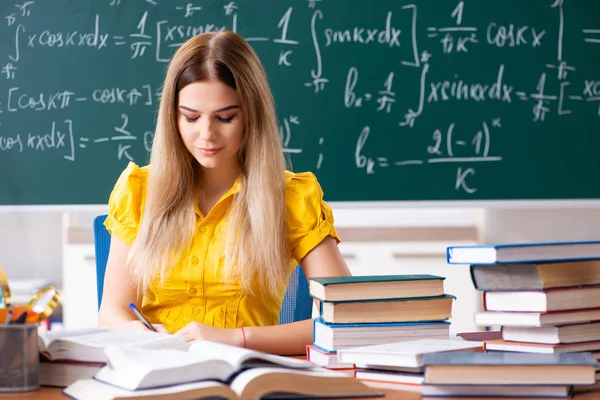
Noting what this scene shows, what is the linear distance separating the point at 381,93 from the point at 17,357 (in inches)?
94.0

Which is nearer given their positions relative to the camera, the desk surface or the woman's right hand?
the desk surface

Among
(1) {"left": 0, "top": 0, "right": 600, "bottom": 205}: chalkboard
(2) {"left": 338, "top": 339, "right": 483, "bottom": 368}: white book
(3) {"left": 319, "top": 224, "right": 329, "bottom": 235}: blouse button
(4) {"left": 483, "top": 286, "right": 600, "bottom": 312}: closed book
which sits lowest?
(2) {"left": 338, "top": 339, "right": 483, "bottom": 368}: white book

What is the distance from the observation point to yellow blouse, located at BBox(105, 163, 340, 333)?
5.96ft

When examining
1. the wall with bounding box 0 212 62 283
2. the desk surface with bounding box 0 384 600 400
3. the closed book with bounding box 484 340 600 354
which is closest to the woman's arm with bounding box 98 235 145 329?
the desk surface with bounding box 0 384 600 400

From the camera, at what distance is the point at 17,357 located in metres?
1.09

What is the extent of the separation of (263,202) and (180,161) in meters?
0.20

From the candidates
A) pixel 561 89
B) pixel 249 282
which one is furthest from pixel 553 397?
pixel 561 89

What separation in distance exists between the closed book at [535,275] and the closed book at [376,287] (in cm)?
11

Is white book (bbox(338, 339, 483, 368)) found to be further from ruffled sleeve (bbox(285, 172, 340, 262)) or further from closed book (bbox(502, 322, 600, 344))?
ruffled sleeve (bbox(285, 172, 340, 262))

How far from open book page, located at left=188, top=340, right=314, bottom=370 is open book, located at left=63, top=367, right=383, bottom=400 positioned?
2 centimetres

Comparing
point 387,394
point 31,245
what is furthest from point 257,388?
point 31,245

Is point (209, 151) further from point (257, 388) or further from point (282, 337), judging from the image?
point (257, 388)

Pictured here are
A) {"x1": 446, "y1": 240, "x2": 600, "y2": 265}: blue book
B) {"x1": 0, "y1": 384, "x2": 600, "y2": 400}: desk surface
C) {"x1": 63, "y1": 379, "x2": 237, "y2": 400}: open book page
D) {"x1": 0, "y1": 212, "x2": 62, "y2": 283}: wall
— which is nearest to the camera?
{"x1": 63, "y1": 379, "x2": 237, "y2": 400}: open book page

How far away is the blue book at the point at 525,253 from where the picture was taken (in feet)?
3.69
